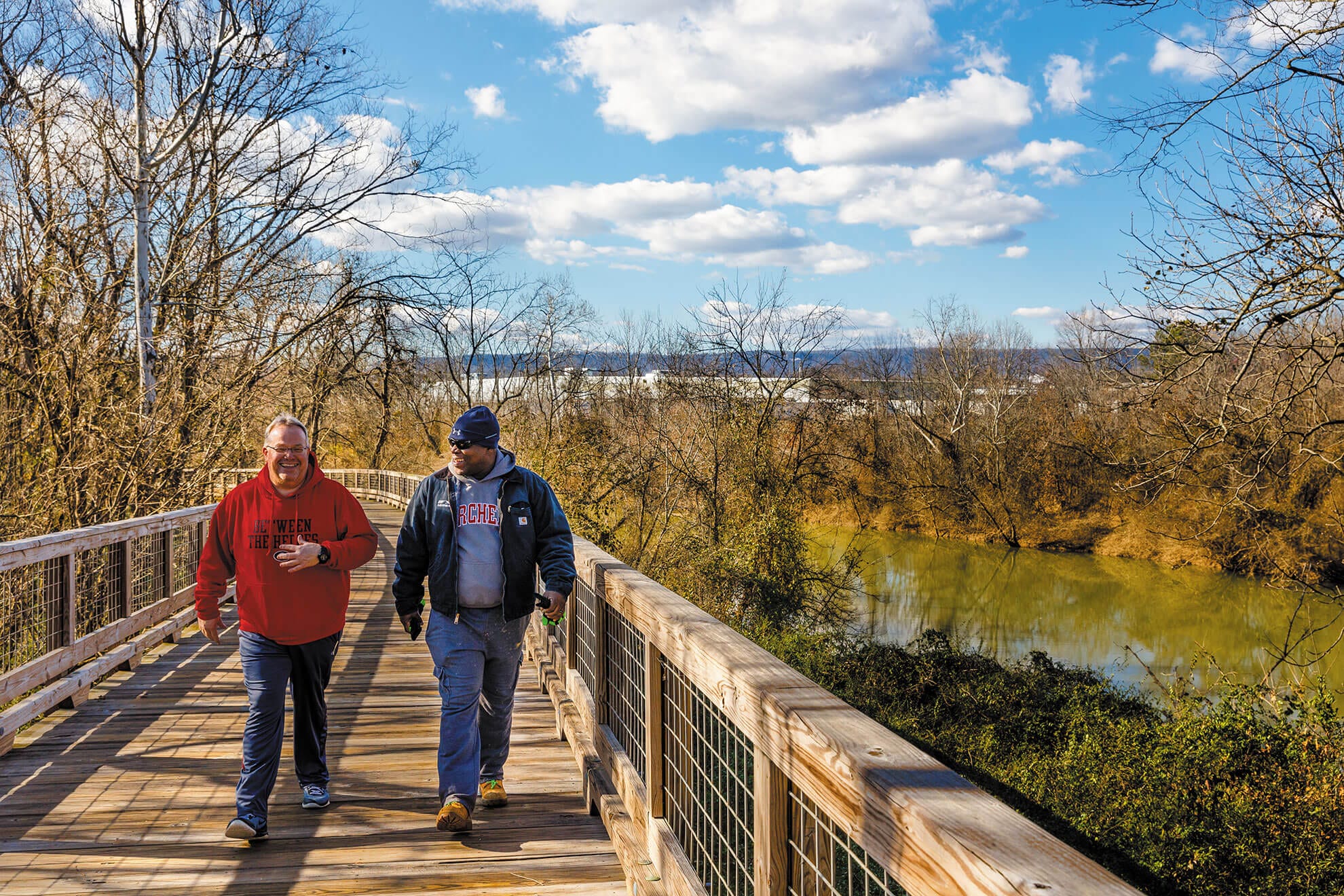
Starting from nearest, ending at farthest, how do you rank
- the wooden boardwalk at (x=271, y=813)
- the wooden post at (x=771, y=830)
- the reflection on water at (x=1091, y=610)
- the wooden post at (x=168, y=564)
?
the wooden post at (x=771, y=830)
the wooden boardwalk at (x=271, y=813)
the wooden post at (x=168, y=564)
the reflection on water at (x=1091, y=610)

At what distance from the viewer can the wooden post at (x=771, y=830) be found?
2.14 meters

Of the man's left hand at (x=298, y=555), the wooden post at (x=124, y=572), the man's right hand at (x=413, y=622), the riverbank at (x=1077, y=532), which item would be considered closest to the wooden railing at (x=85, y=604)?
the wooden post at (x=124, y=572)

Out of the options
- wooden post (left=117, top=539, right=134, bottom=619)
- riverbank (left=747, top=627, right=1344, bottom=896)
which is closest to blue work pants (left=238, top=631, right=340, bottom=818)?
wooden post (left=117, top=539, right=134, bottom=619)

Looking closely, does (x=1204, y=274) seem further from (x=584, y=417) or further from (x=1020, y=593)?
(x=1020, y=593)

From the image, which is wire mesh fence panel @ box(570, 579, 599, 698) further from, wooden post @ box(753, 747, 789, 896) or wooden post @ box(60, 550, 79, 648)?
wooden post @ box(60, 550, 79, 648)

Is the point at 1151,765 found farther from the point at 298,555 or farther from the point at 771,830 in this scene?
the point at 771,830

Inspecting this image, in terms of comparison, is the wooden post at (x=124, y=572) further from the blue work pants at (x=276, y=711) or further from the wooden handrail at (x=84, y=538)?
the blue work pants at (x=276, y=711)

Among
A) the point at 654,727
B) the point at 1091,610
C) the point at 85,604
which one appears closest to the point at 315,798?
the point at 654,727

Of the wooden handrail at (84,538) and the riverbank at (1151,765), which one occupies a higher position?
the wooden handrail at (84,538)

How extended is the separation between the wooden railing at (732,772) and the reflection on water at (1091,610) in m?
18.1

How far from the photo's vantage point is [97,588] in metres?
7.95

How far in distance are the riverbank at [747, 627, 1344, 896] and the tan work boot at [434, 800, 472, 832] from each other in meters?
9.46

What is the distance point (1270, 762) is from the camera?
11273mm

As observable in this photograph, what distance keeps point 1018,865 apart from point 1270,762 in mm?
12617
